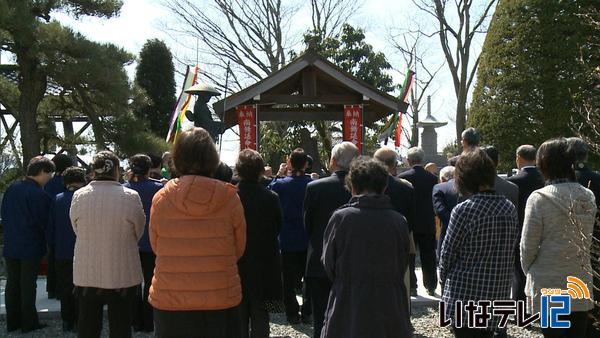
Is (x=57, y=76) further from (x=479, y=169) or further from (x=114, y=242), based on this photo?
(x=479, y=169)

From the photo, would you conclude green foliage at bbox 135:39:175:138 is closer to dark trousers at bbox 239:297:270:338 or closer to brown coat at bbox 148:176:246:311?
dark trousers at bbox 239:297:270:338

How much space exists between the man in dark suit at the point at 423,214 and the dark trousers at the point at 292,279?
1.37 metres

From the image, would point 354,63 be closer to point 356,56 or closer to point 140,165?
point 356,56

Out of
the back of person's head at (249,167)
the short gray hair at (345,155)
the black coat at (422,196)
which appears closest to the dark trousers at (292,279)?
the black coat at (422,196)

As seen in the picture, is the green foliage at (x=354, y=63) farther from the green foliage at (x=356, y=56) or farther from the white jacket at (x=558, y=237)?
the white jacket at (x=558, y=237)

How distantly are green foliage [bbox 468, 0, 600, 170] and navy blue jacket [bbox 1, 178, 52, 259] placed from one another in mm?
10883

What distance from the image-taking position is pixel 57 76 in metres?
Result: 12.2

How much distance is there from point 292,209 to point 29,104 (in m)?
9.36

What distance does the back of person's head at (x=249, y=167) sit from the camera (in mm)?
4469

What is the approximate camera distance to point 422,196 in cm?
705

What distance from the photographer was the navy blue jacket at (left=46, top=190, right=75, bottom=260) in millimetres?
5609

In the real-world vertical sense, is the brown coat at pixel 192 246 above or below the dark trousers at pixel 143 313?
above

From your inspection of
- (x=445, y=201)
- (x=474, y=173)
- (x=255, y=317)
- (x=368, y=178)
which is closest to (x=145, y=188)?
(x=255, y=317)

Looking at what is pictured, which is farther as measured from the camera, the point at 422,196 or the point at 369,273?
the point at 422,196
